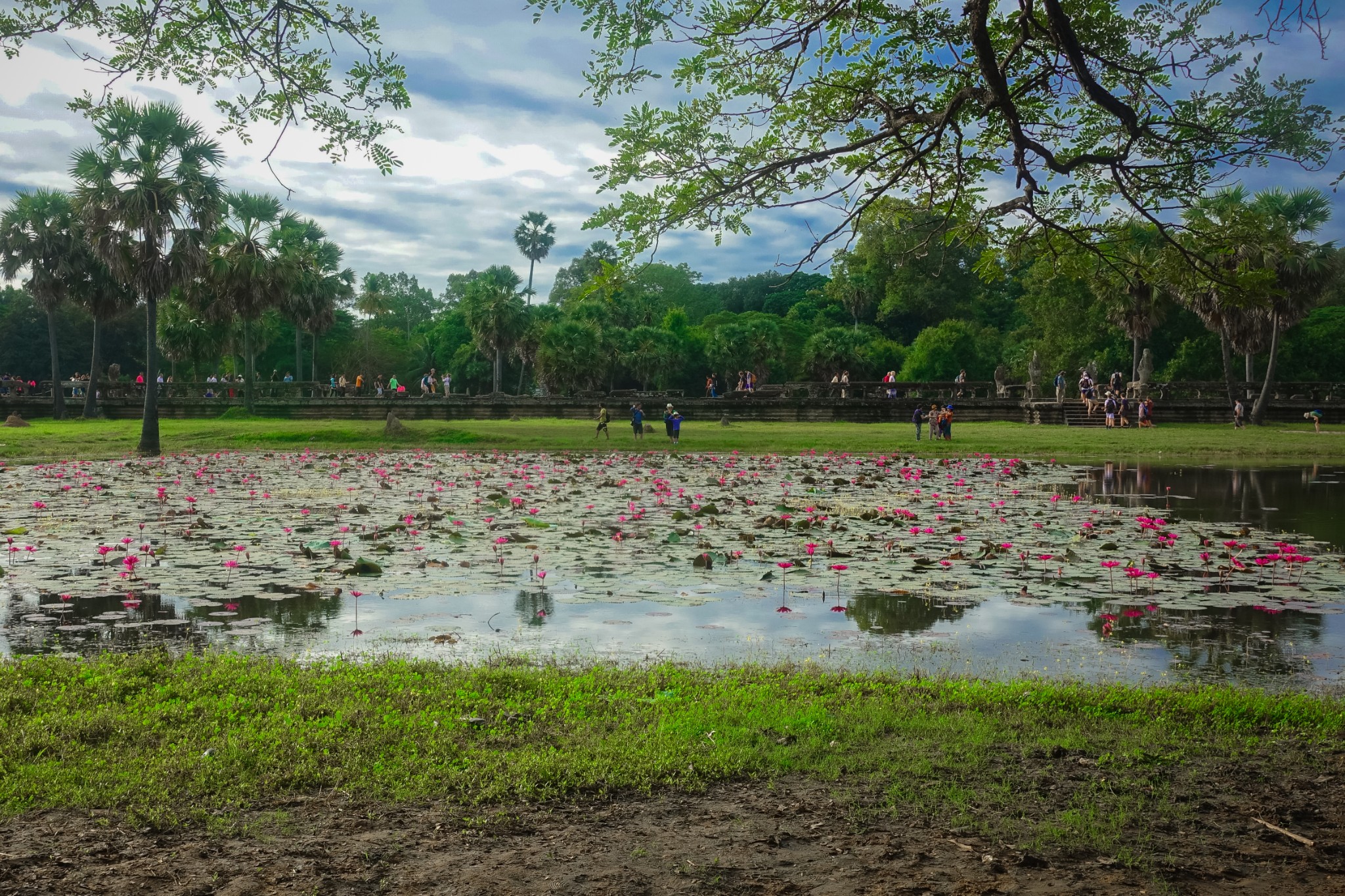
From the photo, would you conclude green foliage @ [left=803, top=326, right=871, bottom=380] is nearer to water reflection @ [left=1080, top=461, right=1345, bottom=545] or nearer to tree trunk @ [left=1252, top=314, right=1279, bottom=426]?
tree trunk @ [left=1252, top=314, right=1279, bottom=426]

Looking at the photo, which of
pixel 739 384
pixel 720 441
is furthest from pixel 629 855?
pixel 739 384

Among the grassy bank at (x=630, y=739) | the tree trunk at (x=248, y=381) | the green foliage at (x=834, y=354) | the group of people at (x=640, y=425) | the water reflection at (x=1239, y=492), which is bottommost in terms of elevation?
the grassy bank at (x=630, y=739)

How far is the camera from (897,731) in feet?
14.7

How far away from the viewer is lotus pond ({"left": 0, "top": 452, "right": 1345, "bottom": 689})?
20.5ft

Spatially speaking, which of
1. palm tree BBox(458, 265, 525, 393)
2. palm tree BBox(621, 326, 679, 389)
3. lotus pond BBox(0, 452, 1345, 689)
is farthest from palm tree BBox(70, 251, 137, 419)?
lotus pond BBox(0, 452, 1345, 689)

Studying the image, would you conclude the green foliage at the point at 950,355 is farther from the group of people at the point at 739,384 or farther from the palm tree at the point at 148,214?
the palm tree at the point at 148,214

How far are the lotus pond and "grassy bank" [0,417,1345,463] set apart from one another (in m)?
11.0

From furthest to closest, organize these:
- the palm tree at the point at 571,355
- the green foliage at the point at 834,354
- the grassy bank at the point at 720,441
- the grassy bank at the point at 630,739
Result: the green foliage at the point at 834,354, the palm tree at the point at 571,355, the grassy bank at the point at 720,441, the grassy bank at the point at 630,739

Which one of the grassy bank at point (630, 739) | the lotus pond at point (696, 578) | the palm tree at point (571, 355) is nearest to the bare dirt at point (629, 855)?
the grassy bank at point (630, 739)

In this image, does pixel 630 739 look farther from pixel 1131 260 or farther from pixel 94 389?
pixel 94 389

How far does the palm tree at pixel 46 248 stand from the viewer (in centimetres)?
4375

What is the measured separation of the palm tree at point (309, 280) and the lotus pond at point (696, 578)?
34916mm

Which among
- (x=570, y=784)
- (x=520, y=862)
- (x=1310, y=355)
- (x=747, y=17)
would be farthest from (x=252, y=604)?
(x=1310, y=355)

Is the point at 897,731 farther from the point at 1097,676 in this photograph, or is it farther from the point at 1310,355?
the point at 1310,355
